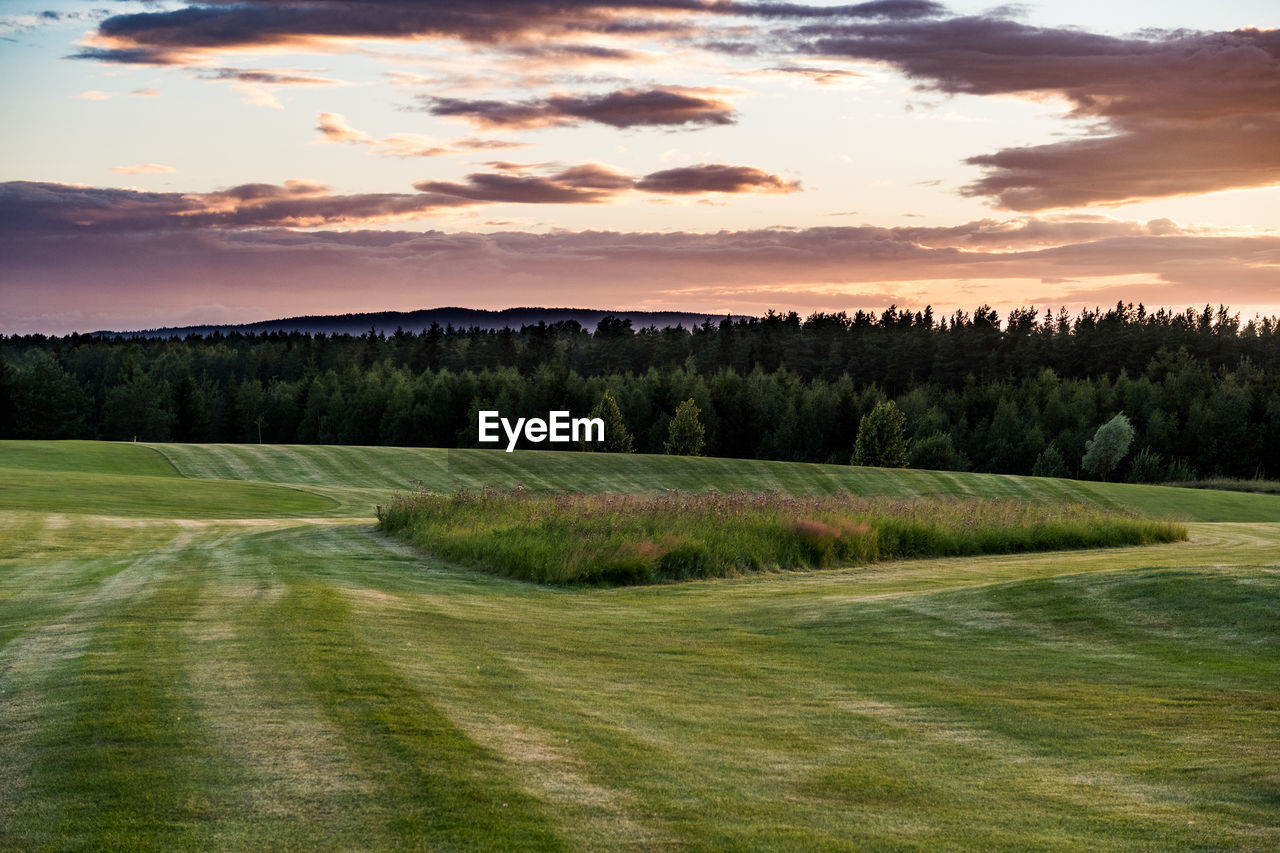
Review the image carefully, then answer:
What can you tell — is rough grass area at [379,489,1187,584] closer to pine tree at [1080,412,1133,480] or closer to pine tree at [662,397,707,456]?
pine tree at [1080,412,1133,480]

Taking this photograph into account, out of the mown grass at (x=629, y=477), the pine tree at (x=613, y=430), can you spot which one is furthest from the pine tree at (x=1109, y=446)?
the pine tree at (x=613, y=430)

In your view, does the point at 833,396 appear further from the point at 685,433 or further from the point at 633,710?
the point at 633,710

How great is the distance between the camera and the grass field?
5.99 metres

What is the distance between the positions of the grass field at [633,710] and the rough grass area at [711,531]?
47.3 inches

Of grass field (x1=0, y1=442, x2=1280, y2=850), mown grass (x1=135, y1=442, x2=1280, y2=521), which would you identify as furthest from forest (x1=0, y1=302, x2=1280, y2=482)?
grass field (x1=0, y1=442, x2=1280, y2=850)

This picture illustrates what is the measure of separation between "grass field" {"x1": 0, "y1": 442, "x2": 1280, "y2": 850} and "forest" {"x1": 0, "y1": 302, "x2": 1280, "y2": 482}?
78794mm

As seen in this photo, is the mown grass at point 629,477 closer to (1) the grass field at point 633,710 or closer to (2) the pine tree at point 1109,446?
(2) the pine tree at point 1109,446

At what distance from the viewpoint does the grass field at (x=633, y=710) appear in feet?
19.7

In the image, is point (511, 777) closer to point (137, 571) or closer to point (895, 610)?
point (895, 610)

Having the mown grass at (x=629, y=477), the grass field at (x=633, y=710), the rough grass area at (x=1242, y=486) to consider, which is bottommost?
the rough grass area at (x=1242, y=486)

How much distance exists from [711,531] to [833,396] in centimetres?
8772

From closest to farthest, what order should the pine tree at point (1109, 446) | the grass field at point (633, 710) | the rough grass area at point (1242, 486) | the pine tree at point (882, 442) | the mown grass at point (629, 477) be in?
the grass field at point (633, 710) → the mown grass at point (629, 477) → the rough grass area at point (1242, 486) → the pine tree at point (882, 442) → the pine tree at point (1109, 446)

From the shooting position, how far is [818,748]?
798cm

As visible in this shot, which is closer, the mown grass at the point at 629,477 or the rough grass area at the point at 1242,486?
the mown grass at the point at 629,477
